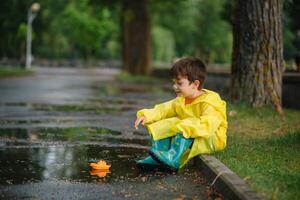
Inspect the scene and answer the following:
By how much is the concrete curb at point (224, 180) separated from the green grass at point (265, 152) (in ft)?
0.27

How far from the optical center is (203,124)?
22.4 feet

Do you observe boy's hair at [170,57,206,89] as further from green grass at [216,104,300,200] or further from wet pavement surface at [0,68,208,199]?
wet pavement surface at [0,68,208,199]

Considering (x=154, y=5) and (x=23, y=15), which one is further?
(x=23, y=15)

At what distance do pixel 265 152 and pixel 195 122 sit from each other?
1161mm

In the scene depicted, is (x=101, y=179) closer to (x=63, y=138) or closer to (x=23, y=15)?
(x=63, y=138)

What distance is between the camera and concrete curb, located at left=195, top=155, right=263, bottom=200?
5132 millimetres

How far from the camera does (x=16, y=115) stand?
43.7 ft

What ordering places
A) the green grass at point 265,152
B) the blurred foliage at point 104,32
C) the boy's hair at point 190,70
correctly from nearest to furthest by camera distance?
the green grass at point 265,152, the boy's hair at point 190,70, the blurred foliage at point 104,32

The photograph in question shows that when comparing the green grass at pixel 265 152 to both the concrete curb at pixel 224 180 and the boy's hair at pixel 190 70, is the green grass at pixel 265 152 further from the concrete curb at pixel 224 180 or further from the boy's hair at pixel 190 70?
the boy's hair at pixel 190 70

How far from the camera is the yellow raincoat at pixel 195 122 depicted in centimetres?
676

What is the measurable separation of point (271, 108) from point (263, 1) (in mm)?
2088

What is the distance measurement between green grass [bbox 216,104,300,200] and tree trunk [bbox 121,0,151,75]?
27.3m

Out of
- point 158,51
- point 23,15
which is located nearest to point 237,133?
point 23,15

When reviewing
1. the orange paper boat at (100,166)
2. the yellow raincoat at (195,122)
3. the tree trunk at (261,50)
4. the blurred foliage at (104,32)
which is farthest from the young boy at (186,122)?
the blurred foliage at (104,32)
